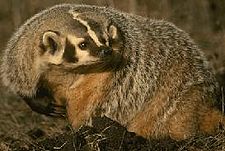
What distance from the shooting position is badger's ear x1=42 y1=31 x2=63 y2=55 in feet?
16.6

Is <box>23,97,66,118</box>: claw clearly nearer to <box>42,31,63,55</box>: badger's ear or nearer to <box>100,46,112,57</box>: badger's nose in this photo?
<box>42,31,63,55</box>: badger's ear

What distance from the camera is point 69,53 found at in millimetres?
5020

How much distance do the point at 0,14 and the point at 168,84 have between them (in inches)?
254

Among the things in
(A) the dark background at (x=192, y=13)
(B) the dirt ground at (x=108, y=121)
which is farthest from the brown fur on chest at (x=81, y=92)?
(A) the dark background at (x=192, y=13)

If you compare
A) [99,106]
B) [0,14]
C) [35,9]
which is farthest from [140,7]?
[99,106]

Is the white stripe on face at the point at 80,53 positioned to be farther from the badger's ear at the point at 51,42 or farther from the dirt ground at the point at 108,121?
the dirt ground at the point at 108,121

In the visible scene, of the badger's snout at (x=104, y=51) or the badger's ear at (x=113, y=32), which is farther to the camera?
the badger's ear at (x=113, y=32)

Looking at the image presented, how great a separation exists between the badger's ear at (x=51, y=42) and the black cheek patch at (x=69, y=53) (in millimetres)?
64

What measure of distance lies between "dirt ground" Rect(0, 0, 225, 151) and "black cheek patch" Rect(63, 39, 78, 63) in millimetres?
554

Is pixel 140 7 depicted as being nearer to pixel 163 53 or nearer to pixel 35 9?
pixel 35 9

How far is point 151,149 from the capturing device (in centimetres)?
514

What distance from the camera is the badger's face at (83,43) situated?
4.90 metres

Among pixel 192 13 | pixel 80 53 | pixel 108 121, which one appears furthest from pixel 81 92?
pixel 192 13

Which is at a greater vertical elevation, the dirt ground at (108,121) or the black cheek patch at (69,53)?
the black cheek patch at (69,53)
